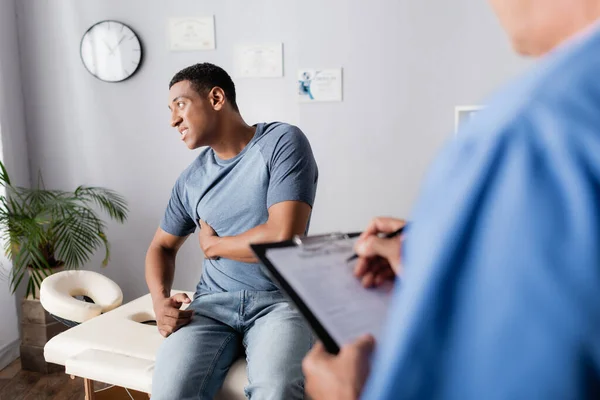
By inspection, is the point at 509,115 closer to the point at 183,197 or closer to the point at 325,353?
the point at 325,353

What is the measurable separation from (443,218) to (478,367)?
0.09 m

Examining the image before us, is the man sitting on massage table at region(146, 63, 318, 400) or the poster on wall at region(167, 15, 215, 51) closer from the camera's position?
the man sitting on massage table at region(146, 63, 318, 400)

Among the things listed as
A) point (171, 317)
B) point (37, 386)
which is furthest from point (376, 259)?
point (37, 386)

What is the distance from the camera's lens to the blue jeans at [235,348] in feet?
4.23

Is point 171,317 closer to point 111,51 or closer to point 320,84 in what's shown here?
point 320,84

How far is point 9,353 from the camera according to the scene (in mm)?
2924

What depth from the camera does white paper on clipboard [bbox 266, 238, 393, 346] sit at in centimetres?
59

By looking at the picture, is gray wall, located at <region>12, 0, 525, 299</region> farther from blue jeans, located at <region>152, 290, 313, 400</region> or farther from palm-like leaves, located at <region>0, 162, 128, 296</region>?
blue jeans, located at <region>152, 290, 313, 400</region>

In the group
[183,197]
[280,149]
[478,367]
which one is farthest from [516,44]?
[183,197]

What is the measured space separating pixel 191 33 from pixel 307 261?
102 inches

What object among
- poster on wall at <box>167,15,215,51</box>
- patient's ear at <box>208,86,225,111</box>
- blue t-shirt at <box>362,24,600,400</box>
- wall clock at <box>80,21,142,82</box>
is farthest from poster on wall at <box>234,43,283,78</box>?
blue t-shirt at <box>362,24,600,400</box>

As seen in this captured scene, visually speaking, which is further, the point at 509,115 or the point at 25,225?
the point at 25,225

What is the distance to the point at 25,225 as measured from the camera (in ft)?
8.52

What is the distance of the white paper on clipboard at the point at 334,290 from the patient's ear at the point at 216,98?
1102mm
